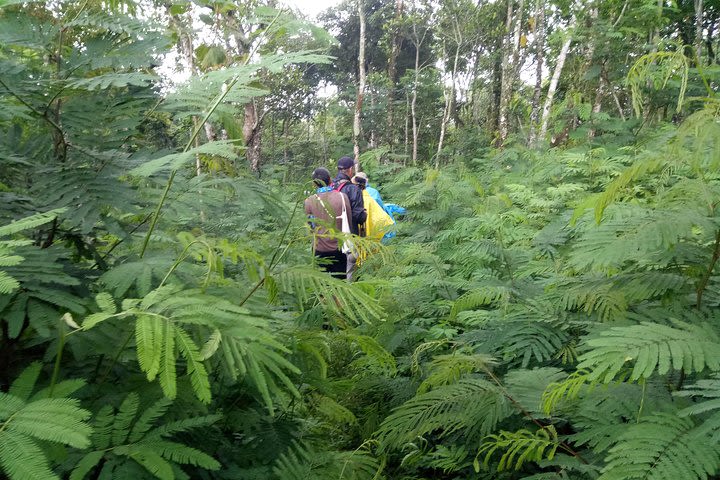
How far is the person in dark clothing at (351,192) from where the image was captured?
5828 mm

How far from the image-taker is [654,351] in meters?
1.37

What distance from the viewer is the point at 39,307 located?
4.39ft

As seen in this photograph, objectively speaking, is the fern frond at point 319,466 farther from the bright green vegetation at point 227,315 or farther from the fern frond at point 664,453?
the fern frond at point 664,453

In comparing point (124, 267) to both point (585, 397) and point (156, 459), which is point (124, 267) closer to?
point (156, 459)

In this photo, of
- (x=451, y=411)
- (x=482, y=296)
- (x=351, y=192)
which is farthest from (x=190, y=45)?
(x=451, y=411)

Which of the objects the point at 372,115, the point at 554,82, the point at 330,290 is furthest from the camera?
the point at 372,115

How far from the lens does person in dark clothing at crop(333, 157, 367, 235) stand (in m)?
5.83

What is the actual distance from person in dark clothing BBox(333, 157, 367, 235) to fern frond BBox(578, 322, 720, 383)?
4.45m

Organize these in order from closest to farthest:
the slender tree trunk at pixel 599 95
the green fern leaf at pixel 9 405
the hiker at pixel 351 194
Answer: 1. the green fern leaf at pixel 9 405
2. the hiker at pixel 351 194
3. the slender tree trunk at pixel 599 95

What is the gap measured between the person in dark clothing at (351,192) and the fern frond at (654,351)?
4454 mm

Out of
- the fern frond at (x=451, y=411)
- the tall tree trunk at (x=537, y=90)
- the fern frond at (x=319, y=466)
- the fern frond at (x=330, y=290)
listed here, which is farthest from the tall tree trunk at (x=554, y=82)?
the fern frond at (x=319, y=466)

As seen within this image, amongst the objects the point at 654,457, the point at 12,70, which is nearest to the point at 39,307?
the point at 12,70

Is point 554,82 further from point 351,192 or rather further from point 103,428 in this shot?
point 103,428

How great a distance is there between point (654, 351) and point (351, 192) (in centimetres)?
478
